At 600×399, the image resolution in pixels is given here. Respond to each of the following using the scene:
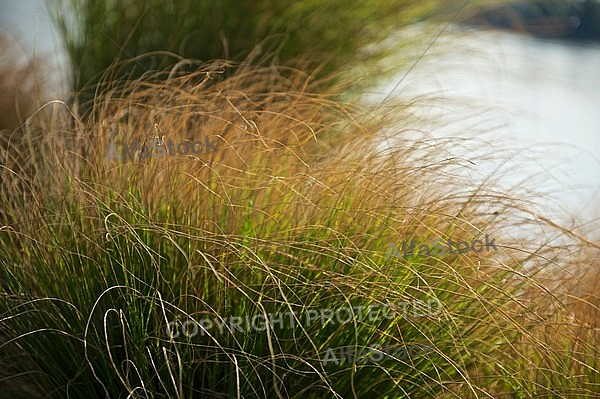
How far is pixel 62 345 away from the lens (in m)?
1.13

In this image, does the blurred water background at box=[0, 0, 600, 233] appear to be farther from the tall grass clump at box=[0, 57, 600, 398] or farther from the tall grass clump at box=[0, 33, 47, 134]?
the tall grass clump at box=[0, 57, 600, 398]

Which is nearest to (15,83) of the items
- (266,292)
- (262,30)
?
(262,30)

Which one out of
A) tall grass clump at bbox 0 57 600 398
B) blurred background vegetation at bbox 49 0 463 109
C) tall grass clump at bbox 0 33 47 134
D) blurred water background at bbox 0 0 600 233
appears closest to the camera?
tall grass clump at bbox 0 57 600 398

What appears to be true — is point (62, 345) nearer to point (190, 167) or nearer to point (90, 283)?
point (90, 283)

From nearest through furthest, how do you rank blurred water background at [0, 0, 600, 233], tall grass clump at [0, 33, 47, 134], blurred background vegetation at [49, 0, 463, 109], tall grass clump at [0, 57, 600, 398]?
1. tall grass clump at [0, 57, 600, 398]
2. blurred water background at [0, 0, 600, 233]
3. blurred background vegetation at [49, 0, 463, 109]
4. tall grass clump at [0, 33, 47, 134]

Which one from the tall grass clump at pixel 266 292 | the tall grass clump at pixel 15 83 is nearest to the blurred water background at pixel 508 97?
the tall grass clump at pixel 15 83

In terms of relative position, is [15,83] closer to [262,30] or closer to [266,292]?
[262,30]

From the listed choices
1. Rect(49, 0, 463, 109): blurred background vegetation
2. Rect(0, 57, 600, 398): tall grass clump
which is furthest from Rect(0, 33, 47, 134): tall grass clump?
Rect(0, 57, 600, 398): tall grass clump

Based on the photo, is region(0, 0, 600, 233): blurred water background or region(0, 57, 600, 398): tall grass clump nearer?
region(0, 57, 600, 398): tall grass clump

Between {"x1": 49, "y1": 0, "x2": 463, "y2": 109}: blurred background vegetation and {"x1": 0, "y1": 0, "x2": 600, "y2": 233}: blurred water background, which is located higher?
{"x1": 49, "y1": 0, "x2": 463, "y2": 109}: blurred background vegetation

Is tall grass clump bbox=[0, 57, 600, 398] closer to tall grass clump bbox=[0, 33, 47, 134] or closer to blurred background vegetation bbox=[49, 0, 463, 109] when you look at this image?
blurred background vegetation bbox=[49, 0, 463, 109]

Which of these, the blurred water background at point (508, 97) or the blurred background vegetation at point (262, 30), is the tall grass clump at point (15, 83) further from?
the blurred background vegetation at point (262, 30)

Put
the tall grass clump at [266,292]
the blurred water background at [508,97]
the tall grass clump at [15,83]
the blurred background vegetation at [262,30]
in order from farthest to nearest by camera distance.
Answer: the tall grass clump at [15,83] < the blurred background vegetation at [262,30] < the blurred water background at [508,97] < the tall grass clump at [266,292]

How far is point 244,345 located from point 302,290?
0.11 meters
